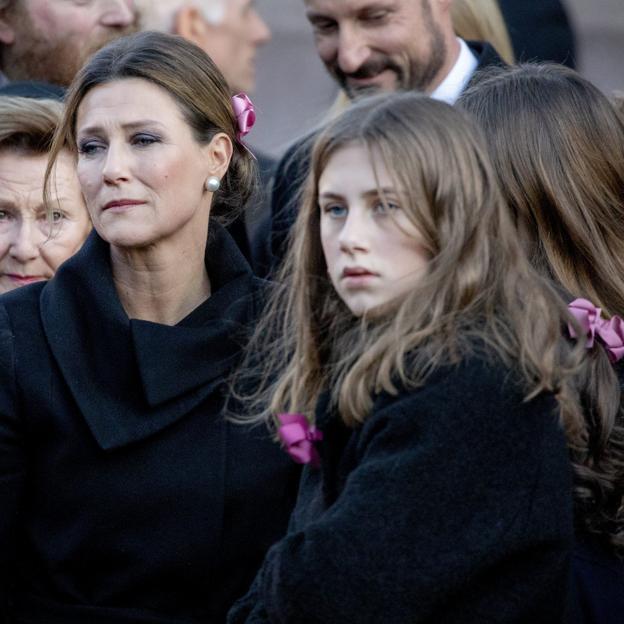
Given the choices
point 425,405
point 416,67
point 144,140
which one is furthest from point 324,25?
point 425,405

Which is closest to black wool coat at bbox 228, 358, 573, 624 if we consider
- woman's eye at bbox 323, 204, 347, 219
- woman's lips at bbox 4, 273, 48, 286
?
woman's eye at bbox 323, 204, 347, 219

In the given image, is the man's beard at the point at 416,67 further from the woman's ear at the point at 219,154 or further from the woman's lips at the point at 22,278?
the woman's lips at the point at 22,278

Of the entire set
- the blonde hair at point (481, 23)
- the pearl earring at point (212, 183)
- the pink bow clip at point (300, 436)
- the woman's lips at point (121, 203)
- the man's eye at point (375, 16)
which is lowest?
the pink bow clip at point (300, 436)

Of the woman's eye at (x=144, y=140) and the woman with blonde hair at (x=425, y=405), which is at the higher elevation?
the woman's eye at (x=144, y=140)

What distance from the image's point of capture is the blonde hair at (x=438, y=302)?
239 cm

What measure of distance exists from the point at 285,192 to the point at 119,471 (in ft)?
4.34

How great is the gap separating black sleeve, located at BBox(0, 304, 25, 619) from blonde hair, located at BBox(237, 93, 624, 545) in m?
0.70

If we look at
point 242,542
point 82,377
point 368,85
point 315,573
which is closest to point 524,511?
point 315,573

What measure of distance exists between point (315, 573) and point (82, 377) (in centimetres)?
94

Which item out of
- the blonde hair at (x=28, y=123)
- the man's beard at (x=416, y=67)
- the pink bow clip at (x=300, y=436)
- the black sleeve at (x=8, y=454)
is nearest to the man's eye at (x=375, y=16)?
the man's beard at (x=416, y=67)

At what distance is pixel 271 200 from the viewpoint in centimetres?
427

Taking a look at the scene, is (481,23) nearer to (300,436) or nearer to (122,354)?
(122,354)

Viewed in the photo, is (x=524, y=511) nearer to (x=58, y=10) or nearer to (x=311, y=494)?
(x=311, y=494)

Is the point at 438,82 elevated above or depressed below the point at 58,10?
below
